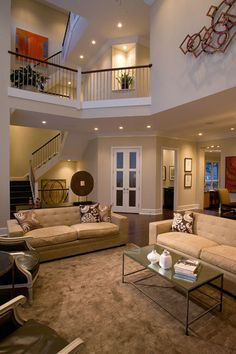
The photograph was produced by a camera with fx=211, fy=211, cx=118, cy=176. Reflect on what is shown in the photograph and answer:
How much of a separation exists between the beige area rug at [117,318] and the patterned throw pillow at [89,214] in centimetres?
125

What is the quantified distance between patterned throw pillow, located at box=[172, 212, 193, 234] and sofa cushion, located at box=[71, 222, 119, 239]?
1.12 m

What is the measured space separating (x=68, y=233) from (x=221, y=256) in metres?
2.36

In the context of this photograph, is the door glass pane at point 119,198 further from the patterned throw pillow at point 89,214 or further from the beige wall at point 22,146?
the beige wall at point 22,146

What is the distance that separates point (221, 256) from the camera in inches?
104

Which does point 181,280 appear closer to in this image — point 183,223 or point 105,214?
point 183,223

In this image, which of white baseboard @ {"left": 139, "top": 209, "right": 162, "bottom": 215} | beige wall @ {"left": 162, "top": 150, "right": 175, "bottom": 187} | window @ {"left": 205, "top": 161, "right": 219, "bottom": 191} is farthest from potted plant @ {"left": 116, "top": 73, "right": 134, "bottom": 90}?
window @ {"left": 205, "top": 161, "right": 219, "bottom": 191}

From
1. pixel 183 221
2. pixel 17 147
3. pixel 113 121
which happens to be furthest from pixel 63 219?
pixel 17 147

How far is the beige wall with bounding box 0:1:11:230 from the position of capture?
476cm

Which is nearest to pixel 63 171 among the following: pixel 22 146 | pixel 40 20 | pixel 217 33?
pixel 22 146

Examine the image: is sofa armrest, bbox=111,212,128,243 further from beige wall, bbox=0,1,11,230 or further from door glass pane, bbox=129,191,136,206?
door glass pane, bbox=129,191,136,206

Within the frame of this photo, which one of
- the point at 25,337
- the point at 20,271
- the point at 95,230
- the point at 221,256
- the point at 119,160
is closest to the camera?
the point at 25,337

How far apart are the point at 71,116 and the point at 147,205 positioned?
13.0 ft

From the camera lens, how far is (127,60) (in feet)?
24.0

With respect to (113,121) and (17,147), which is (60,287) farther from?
(17,147)
